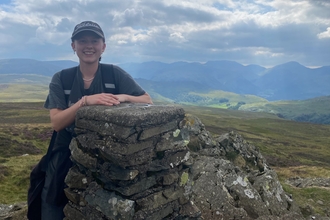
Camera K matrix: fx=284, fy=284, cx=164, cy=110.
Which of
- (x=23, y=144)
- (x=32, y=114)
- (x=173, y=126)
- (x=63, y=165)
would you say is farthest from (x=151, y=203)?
(x=32, y=114)

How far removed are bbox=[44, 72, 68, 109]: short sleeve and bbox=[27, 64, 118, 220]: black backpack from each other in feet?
0.38

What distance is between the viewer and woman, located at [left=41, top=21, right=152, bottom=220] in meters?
6.43

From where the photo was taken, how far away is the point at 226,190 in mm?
11617

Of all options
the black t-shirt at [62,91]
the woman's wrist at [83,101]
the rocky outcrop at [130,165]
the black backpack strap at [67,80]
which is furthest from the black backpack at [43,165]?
the rocky outcrop at [130,165]

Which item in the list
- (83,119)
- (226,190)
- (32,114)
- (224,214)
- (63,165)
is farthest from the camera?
(32,114)

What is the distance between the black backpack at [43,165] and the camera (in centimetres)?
677

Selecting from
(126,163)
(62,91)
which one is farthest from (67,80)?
(126,163)

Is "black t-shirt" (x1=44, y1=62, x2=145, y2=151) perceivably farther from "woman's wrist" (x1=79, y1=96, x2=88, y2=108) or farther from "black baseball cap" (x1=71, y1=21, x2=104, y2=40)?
"black baseball cap" (x1=71, y1=21, x2=104, y2=40)

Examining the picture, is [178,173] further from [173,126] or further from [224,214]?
[224,214]

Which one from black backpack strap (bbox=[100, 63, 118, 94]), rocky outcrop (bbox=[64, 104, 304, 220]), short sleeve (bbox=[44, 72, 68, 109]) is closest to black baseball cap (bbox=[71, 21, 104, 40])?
black backpack strap (bbox=[100, 63, 118, 94])

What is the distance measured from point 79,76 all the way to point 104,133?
171cm

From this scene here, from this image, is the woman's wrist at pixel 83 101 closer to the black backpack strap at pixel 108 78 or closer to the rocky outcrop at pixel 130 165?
the rocky outcrop at pixel 130 165

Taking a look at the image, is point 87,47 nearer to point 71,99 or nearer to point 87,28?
point 87,28

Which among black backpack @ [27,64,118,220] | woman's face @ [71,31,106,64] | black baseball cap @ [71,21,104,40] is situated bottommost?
black backpack @ [27,64,118,220]
